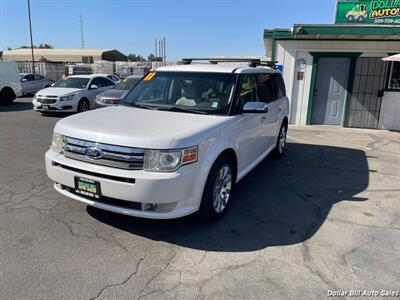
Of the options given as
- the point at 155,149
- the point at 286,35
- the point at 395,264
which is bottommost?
the point at 395,264

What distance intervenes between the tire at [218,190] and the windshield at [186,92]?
2.33ft

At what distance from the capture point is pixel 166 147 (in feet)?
10.5

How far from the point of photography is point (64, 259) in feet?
10.4

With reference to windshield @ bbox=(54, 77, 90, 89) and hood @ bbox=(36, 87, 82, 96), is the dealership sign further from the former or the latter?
hood @ bbox=(36, 87, 82, 96)

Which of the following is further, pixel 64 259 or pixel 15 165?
pixel 15 165

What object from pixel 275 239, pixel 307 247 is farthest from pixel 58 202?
pixel 307 247

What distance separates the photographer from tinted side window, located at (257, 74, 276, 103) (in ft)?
17.7

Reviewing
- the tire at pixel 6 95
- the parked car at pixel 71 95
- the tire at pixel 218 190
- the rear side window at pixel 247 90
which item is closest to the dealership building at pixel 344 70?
the rear side window at pixel 247 90

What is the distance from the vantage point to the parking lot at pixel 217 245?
2.86m

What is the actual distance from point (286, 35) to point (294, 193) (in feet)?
22.8

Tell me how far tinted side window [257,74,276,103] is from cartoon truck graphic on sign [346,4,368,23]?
6600 mm

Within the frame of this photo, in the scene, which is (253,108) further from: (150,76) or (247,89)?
(150,76)

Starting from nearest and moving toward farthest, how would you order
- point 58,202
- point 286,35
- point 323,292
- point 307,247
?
point 323,292, point 307,247, point 58,202, point 286,35

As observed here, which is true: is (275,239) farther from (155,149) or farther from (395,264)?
(155,149)
